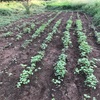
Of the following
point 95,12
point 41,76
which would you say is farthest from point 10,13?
point 41,76

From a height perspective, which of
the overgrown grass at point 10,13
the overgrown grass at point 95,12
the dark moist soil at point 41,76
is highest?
the dark moist soil at point 41,76

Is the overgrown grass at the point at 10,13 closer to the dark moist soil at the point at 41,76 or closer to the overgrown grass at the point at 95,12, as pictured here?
the overgrown grass at the point at 95,12

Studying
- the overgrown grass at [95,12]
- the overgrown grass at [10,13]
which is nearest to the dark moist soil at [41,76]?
the overgrown grass at [95,12]

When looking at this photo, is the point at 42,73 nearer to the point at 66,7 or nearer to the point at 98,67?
the point at 98,67

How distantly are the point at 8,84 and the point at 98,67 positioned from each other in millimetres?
2783

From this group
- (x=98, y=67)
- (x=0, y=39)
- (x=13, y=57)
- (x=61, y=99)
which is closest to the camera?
(x=61, y=99)

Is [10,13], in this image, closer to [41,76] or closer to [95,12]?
[95,12]

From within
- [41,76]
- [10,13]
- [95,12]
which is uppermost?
[41,76]

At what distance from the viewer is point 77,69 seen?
638 centimetres

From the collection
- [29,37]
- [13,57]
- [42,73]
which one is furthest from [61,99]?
[29,37]

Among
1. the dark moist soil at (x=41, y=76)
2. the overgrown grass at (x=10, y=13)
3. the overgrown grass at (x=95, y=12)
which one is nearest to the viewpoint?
the dark moist soil at (x=41, y=76)

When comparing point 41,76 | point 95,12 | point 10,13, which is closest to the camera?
point 41,76

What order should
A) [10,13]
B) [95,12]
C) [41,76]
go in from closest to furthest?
[41,76]
[95,12]
[10,13]

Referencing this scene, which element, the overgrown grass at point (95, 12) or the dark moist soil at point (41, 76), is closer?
the dark moist soil at point (41, 76)
